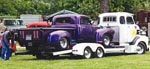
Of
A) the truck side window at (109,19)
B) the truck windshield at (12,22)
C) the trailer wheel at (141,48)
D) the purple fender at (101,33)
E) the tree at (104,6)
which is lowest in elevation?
the trailer wheel at (141,48)

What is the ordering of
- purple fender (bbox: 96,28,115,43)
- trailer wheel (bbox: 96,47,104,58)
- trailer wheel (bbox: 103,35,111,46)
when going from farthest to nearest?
1. trailer wheel (bbox: 103,35,111,46)
2. purple fender (bbox: 96,28,115,43)
3. trailer wheel (bbox: 96,47,104,58)

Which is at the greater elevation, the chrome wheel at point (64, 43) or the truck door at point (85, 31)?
the truck door at point (85, 31)

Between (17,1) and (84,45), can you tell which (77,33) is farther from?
(17,1)

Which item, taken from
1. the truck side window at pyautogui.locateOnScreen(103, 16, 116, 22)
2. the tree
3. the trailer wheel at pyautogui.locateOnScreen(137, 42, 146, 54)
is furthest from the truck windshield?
the trailer wheel at pyautogui.locateOnScreen(137, 42, 146, 54)

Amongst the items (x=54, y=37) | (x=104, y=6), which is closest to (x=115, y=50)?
(x=54, y=37)

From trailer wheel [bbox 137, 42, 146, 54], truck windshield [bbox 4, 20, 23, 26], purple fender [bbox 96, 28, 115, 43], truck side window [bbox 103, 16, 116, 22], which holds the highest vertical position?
truck side window [bbox 103, 16, 116, 22]

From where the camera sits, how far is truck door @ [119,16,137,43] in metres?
23.1

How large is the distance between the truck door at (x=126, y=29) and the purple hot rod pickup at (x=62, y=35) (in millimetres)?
664

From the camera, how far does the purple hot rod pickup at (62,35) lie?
20.0m

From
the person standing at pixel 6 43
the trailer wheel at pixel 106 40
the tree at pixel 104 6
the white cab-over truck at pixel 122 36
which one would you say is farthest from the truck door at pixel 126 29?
the tree at pixel 104 6

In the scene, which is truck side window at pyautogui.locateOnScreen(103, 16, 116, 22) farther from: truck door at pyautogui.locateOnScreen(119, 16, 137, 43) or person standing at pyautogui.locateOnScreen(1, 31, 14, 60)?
person standing at pyautogui.locateOnScreen(1, 31, 14, 60)

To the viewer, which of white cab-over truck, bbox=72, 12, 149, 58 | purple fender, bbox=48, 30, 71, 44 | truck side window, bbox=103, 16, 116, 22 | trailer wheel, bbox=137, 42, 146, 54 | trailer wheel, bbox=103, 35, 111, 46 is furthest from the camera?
trailer wheel, bbox=137, 42, 146, 54

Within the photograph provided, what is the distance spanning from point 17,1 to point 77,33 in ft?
163

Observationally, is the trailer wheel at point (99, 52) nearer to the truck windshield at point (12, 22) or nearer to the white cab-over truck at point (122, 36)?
the white cab-over truck at point (122, 36)
